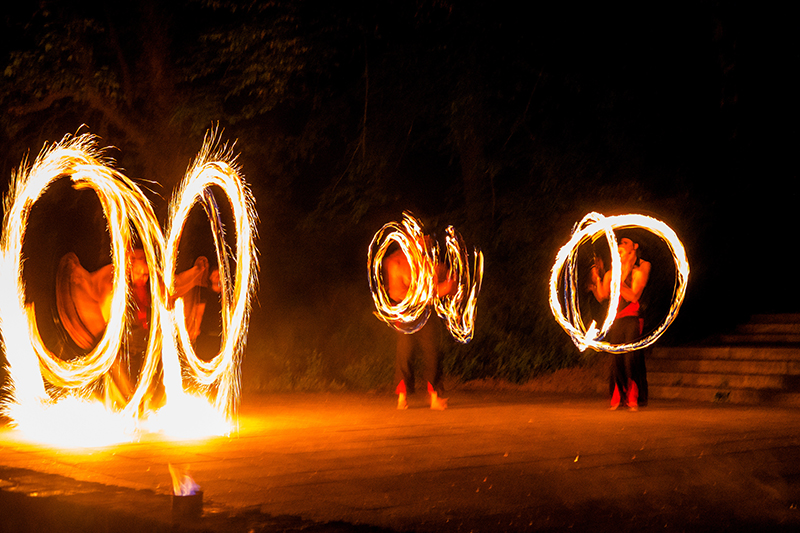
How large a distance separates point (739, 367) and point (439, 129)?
7.10m

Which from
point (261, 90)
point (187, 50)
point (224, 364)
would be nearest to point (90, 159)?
point (224, 364)

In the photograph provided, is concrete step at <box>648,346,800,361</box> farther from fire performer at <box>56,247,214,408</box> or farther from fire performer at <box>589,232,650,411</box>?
Result: fire performer at <box>56,247,214,408</box>

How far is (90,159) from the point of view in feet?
31.4

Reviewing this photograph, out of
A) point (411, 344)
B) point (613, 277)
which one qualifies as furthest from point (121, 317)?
point (613, 277)

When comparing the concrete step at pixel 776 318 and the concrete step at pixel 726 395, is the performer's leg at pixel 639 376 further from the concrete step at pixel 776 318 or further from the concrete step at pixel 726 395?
the concrete step at pixel 776 318

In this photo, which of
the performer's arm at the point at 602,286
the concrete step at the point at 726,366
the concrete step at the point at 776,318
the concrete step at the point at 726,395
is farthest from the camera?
the concrete step at the point at 776,318

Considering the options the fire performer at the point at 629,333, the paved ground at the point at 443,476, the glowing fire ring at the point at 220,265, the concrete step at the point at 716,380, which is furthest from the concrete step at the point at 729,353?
the glowing fire ring at the point at 220,265

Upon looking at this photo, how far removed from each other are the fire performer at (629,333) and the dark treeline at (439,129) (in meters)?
3.11

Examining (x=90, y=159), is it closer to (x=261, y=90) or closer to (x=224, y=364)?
(x=224, y=364)

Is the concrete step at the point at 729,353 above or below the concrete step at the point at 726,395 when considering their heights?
above

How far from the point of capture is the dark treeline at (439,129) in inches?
561

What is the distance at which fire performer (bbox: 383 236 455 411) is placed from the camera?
36.4 ft

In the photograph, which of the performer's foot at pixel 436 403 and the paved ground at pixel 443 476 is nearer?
the paved ground at pixel 443 476

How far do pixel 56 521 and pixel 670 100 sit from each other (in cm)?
1151
